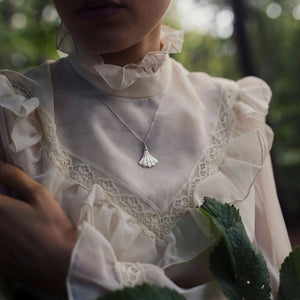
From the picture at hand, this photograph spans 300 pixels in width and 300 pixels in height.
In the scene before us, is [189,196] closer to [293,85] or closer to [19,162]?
[19,162]

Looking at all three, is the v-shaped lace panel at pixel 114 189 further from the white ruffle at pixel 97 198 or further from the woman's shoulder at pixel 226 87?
the woman's shoulder at pixel 226 87

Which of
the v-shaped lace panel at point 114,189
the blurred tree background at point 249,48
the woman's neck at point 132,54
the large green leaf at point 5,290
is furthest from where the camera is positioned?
the blurred tree background at point 249,48

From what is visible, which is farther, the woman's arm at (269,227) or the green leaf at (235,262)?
the woman's arm at (269,227)

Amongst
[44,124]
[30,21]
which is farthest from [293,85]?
[44,124]

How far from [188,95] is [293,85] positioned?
455 cm

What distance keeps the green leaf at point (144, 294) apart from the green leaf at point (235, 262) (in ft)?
0.45

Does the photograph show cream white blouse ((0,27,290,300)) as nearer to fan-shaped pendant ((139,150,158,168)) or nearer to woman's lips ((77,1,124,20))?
fan-shaped pendant ((139,150,158,168))

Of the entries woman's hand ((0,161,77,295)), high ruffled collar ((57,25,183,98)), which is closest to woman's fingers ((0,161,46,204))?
woman's hand ((0,161,77,295))

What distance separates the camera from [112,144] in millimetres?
900

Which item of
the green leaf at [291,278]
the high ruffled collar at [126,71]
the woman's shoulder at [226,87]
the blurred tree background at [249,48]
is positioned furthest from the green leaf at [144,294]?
the blurred tree background at [249,48]

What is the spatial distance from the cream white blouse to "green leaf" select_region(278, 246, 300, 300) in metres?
0.10

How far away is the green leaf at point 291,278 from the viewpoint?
846 millimetres

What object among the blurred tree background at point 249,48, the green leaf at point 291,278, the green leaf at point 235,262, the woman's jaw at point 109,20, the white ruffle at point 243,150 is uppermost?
the woman's jaw at point 109,20

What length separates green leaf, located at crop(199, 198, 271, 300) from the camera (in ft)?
2.55
